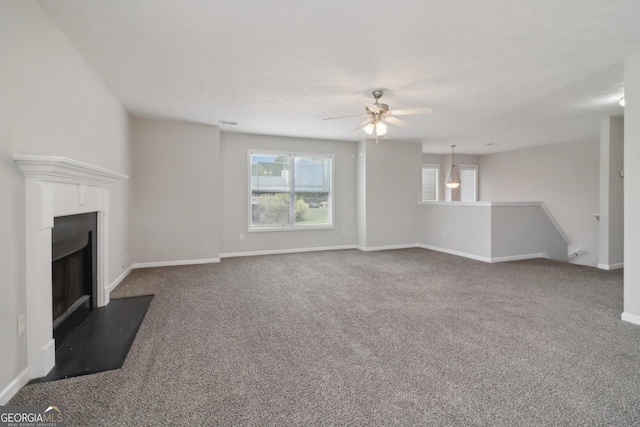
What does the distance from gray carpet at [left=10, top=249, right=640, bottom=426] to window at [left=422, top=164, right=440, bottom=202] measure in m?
5.36

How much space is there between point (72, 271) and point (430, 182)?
28.5 ft

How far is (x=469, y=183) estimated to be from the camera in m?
9.42

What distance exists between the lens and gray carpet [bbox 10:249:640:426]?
1628 millimetres

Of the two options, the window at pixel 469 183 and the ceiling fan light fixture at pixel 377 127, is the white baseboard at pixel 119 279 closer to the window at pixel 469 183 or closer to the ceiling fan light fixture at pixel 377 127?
the ceiling fan light fixture at pixel 377 127

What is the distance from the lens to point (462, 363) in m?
2.11

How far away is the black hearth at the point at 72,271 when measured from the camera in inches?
95.3

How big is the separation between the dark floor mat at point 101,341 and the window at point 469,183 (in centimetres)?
894

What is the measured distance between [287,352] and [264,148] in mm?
4721

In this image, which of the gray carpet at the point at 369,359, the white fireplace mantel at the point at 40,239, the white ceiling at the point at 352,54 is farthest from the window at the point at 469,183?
the white fireplace mantel at the point at 40,239

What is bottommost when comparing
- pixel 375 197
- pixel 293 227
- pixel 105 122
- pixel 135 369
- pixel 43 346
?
pixel 135 369

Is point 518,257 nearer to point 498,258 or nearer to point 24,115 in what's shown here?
point 498,258

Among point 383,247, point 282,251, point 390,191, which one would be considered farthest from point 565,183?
point 282,251

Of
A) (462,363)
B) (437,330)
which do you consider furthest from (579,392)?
(437,330)

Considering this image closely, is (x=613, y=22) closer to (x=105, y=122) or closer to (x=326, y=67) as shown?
(x=326, y=67)
